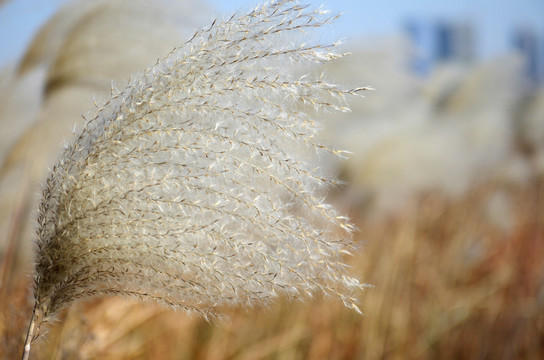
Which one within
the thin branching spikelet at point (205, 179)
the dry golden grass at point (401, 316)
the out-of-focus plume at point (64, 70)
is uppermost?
the out-of-focus plume at point (64, 70)

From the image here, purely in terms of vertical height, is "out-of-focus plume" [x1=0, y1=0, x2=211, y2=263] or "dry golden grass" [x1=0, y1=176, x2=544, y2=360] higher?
"out-of-focus plume" [x1=0, y1=0, x2=211, y2=263]

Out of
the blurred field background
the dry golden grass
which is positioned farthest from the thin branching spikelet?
the dry golden grass

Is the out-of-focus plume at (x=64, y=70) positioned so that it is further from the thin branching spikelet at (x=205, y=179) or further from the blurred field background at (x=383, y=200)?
the thin branching spikelet at (x=205, y=179)

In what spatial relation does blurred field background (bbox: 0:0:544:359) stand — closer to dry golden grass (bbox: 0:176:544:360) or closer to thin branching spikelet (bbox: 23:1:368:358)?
dry golden grass (bbox: 0:176:544:360)

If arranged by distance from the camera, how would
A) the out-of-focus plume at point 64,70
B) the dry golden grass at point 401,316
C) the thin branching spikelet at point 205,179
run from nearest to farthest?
the thin branching spikelet at point 205,179 < the out-of-focus plume at point 64,70 < the dry golden grass at point 401,316

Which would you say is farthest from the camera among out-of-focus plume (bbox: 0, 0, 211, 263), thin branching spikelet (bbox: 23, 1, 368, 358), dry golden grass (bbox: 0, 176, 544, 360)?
dry golden grass (bbox: 0, 176, 544, 360)

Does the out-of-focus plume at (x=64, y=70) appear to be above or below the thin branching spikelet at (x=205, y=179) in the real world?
above

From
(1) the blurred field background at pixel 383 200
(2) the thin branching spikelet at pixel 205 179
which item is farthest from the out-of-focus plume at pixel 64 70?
(2) the thin branching spikelet at pixel 205 179

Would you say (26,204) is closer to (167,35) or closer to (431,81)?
(167,35)
